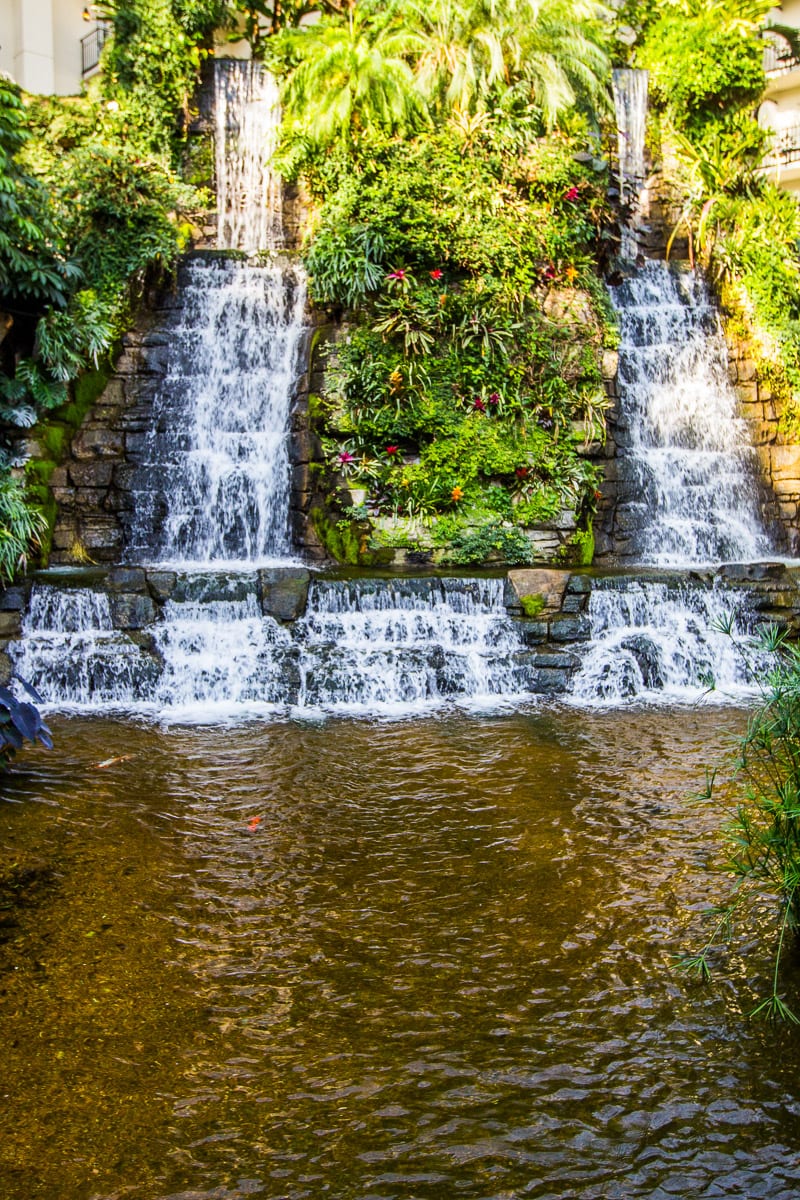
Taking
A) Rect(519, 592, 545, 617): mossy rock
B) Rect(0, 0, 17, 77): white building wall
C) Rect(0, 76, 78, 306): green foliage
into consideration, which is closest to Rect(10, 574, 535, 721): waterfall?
Rect(519, 592, 545, 617): mossy rock

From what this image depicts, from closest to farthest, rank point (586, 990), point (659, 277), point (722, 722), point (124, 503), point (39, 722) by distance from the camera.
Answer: point (586, 990), point (39, 722), point (722, 722), point (124, 503), point (659, 277)

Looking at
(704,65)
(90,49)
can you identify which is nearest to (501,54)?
(704,65)

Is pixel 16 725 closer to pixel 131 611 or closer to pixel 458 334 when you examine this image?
pixel 131 611

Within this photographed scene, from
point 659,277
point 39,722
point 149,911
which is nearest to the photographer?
point 149,911

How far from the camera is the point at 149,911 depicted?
465 cm

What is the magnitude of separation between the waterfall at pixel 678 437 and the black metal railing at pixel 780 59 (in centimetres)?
1086

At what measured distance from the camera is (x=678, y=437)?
14.0 metres

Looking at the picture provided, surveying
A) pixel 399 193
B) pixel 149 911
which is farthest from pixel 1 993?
pixel 399 193

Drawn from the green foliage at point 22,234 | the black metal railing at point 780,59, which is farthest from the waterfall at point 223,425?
the black metal railing at point 780,59

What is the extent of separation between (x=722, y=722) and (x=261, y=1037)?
5413 mm

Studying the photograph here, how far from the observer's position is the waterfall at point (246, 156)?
1591 centimetres

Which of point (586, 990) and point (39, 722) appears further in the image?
point (39, 722)

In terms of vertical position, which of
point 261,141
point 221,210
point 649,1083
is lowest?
point 649,1083

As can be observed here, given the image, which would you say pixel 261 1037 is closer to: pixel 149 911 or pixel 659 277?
pixel 149 911
